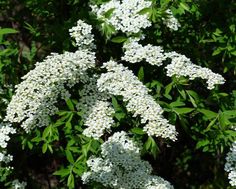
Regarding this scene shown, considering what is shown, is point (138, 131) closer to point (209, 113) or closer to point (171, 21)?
point (209, 113)

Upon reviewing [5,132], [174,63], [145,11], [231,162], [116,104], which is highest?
[145,11]

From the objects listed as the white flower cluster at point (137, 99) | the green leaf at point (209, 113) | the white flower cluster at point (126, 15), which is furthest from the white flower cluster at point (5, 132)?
the green leaf at point (209, 113)

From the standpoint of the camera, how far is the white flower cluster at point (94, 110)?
4410 mm

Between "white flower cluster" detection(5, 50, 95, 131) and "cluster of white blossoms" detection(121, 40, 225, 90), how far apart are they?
20.9 inches

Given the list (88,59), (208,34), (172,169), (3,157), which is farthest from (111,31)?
(172,169)

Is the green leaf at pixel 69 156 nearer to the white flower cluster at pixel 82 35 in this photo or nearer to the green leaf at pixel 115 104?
the green leaf at pixel 115 104

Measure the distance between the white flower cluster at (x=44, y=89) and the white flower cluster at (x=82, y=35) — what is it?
44cm

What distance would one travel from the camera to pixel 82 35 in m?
5.04

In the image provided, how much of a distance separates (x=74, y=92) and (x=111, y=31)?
73 centimetres

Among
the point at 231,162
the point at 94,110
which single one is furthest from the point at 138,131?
the point at 231,162

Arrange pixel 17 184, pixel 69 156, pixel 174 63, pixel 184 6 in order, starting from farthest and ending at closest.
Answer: pixel 17 184 < pixel 184 6 < pixel 69 156 < pixel 174 63

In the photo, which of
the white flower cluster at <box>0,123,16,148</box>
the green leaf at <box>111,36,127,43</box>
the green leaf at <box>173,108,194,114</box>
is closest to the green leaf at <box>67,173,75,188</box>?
the white flower cluster at <box>0,123,16,148</box>

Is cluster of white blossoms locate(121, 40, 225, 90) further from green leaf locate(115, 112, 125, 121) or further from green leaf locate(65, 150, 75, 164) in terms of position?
green leaf locate(65, 150, 75, 164)

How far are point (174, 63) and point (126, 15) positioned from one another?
2.59 ft
